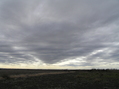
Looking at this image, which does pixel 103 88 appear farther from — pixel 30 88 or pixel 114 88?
pixel 30 88

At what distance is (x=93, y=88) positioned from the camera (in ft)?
59.7

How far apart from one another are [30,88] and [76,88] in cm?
648

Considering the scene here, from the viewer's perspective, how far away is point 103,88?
59.6ft

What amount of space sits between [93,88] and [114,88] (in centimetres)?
288

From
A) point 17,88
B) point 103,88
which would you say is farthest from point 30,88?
point 103,88

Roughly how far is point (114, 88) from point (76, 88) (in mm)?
5277

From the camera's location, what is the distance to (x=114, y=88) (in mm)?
18047

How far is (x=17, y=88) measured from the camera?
721 inches

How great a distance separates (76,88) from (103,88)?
3.79 m

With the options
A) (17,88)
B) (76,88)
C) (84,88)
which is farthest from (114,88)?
(17,88)

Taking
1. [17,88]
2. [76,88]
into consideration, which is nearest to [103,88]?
[76,88]

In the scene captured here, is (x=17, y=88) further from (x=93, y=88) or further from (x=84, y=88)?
(x=93, y=88)

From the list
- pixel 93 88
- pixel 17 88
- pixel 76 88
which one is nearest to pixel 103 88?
pixel 93 88

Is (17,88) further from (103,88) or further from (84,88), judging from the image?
(103,88)
